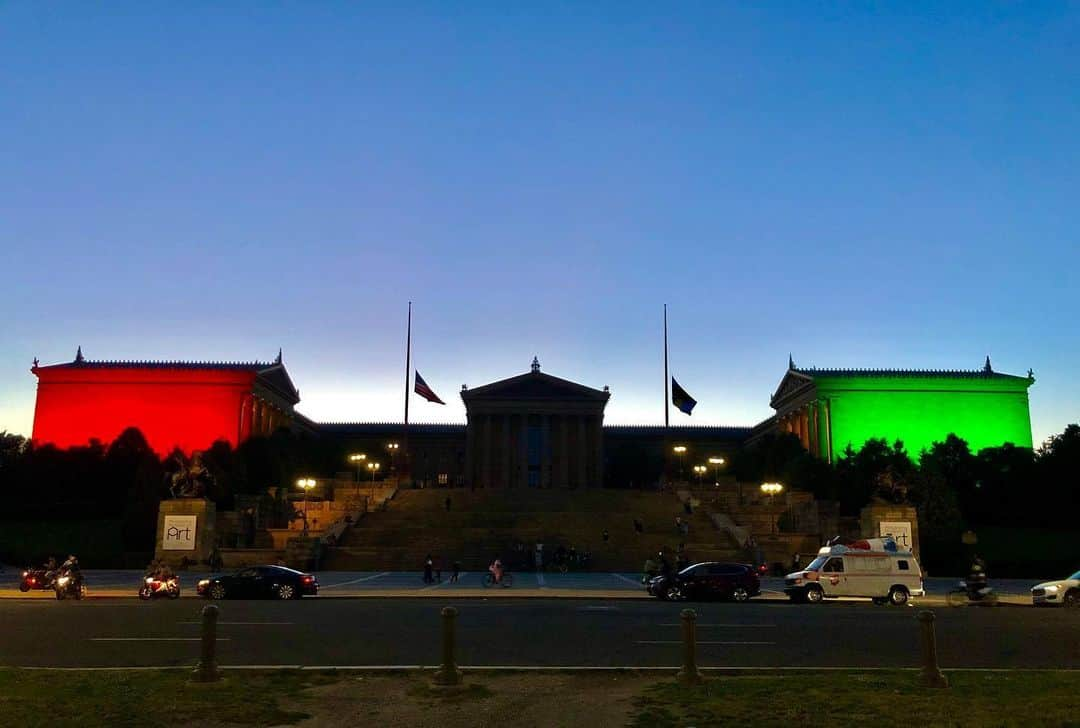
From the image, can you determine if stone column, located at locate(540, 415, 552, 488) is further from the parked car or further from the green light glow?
the parked car

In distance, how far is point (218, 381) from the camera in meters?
115

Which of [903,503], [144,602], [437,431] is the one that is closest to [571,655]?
[144,602]

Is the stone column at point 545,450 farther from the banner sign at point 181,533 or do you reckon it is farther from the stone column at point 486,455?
the banner sign at point 181,533

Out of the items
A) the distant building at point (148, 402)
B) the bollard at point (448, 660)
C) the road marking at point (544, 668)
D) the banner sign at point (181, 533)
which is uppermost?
the distant building at point (148, 402)

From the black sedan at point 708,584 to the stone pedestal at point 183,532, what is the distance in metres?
25.3

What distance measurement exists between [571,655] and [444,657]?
14.3 feet

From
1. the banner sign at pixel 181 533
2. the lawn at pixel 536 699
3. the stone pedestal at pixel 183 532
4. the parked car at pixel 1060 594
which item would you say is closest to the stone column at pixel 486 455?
the stone pedestal at pixel 183 532

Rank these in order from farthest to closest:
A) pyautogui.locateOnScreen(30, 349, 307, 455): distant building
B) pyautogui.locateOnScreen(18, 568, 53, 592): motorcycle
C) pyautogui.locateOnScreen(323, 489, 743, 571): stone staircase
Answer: pyautogui.locateOnScreen(30, 349, 307, 455): distant building < pyautogui.locateOnScreen(323, 489, 743, 571): stone staircase < pyautogui.locateOnScreen(18, 568, 53, 592): motorcycle

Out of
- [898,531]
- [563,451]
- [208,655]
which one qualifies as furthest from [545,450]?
[208,655]

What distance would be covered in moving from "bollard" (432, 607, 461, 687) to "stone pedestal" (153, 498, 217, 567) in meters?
37.7

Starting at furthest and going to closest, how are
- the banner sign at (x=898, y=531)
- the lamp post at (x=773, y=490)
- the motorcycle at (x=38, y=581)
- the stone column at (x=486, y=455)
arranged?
the stone column at (x=486, y=455)
the lamp post at (x=773, y=490)
the banner sign at (x=898, y=531)
the motorcycle at (x=38, y=581)

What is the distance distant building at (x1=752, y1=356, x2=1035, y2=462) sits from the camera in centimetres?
12119

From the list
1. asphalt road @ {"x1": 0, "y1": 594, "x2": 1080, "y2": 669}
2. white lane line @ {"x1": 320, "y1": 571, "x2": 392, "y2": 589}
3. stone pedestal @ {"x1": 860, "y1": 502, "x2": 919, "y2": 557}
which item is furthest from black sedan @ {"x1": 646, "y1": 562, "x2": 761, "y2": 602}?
stone pedestal @ {"x1": 860, "y1": 502, "x2": 919, "y2": 557}

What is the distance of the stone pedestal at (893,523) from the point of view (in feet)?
152
